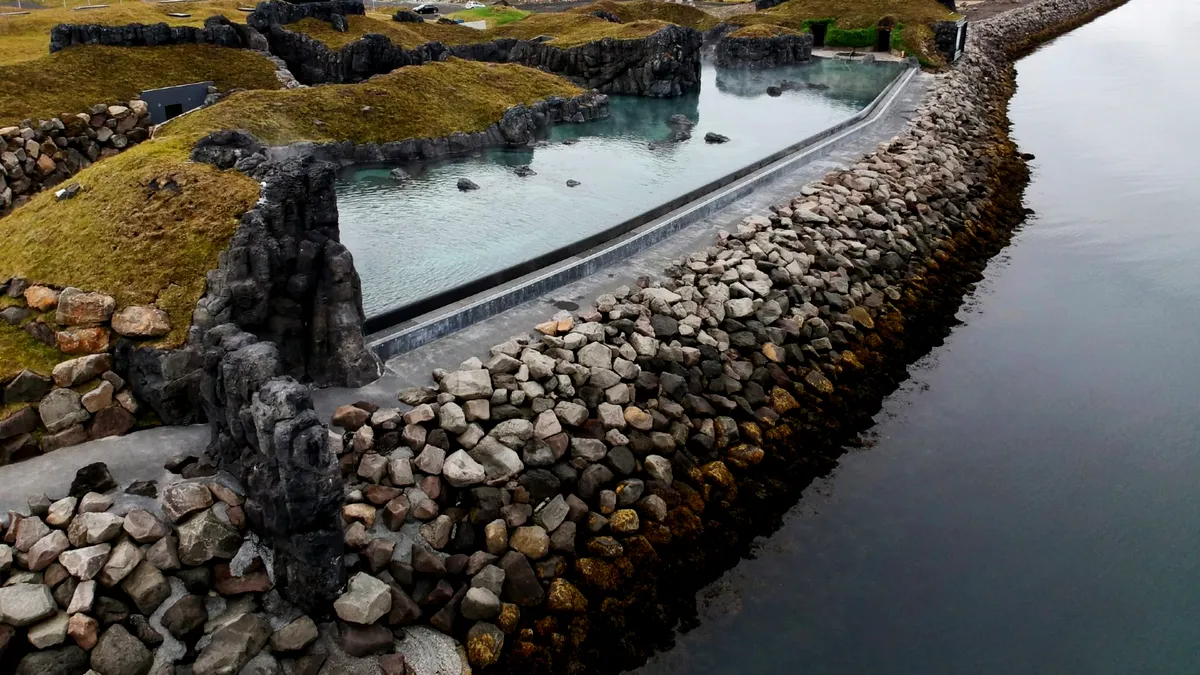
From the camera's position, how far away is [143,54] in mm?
40625

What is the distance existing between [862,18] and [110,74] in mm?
61337

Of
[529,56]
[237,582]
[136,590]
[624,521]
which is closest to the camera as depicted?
[136,590]

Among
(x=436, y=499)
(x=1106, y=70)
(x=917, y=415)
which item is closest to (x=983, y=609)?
(x=917, y=415)

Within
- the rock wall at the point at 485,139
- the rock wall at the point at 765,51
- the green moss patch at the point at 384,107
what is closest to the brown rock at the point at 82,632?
the rock wall at the point at 485,139

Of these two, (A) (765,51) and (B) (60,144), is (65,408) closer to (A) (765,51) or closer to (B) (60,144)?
(B) (60,144)

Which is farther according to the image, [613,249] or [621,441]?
[613,249]

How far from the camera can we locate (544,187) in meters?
32.9

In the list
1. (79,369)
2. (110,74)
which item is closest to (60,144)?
(110,74)

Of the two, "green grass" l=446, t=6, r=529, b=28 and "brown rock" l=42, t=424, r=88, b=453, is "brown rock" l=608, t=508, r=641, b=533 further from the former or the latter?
"green grass" l=446, t=6, r=529, b=28

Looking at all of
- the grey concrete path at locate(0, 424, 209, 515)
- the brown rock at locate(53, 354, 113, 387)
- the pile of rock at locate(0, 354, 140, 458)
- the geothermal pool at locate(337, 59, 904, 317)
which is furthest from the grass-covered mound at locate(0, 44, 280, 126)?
the grey concrete path at locate(0, 424, 209, 515)

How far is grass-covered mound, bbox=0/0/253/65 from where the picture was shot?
129 feet

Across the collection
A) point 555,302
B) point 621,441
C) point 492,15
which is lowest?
point 621,441

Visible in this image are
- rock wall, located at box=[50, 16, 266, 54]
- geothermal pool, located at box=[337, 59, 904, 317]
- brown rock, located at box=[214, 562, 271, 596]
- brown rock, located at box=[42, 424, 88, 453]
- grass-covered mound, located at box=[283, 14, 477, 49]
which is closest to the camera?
brown rock, located at box=[214, 562, 271, 596]

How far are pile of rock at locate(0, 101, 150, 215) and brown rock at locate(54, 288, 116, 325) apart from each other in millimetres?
15631
